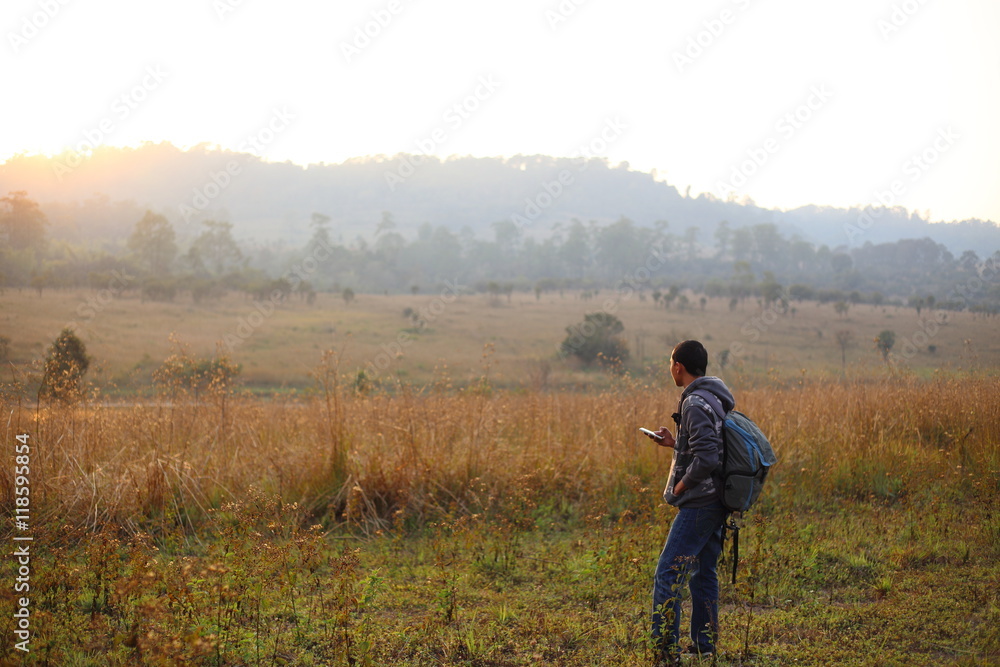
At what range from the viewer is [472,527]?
528 cm

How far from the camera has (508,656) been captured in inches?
129

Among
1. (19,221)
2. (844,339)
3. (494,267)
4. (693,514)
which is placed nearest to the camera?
(693,514)

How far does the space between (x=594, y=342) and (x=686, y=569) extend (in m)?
27.3

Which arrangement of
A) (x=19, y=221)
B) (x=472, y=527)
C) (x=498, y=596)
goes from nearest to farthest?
(x=498, y=596), (x=472, y=527), (x=19, y=221)

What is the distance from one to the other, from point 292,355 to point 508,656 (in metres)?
25.5

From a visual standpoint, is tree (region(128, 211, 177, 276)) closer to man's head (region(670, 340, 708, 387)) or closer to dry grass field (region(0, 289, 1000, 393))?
dry grass field (region(0, 289, 1000, 393))

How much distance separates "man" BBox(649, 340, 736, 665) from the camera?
2986 mm

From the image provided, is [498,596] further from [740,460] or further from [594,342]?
[594,342]

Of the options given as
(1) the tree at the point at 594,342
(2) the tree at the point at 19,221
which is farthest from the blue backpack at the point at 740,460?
(2) the tree at the point at 19,221

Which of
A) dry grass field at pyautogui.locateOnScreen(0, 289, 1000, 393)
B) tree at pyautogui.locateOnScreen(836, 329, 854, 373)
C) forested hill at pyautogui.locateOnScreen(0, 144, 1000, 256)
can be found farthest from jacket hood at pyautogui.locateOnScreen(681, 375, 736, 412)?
forested hill at pyautogui.locateOnScreen(0, 144, 1000, 256)

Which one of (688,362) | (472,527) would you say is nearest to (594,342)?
(472,527)

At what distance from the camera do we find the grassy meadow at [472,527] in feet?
10.9

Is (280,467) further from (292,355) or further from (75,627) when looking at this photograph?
(292,355)

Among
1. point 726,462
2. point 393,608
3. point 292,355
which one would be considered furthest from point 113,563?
point 292,355
